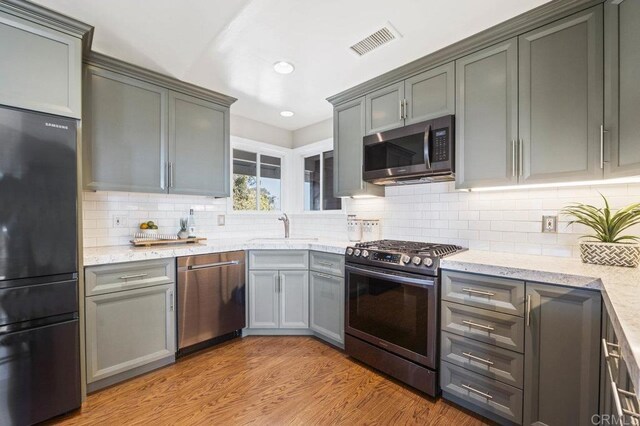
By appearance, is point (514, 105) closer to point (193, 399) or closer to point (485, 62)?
point (485, 62)

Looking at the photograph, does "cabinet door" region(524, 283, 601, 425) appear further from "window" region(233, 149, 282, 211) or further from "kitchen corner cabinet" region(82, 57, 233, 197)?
"window" region(233, 149, 282, 211)

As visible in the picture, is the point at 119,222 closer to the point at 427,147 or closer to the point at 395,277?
the point at 395,277

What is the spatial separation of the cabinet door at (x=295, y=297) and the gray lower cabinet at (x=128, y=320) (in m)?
0.98

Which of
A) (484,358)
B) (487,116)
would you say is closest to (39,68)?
(487,116)

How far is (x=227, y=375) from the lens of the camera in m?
2.20

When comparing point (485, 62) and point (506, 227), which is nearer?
point (485, 62)

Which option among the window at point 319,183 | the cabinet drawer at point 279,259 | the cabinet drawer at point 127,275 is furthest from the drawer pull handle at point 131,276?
the window at point 319,183

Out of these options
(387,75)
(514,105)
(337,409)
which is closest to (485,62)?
(514,105)

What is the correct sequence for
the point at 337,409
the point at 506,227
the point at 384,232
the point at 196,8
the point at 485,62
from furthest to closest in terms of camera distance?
1. the point at 384,232
2. the point at 506,227
3. the point at 485,62
4. the point at 337,409
5. the point at 196,8

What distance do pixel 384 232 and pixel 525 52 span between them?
1.80 meters

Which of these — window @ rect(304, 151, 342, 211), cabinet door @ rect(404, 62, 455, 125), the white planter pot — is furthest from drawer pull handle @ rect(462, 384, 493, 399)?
window @ rect(304, 151, 342, 211)

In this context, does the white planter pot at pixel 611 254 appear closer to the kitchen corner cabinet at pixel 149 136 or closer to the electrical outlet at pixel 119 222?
the kitchen corner cabinet at pixel 149 136

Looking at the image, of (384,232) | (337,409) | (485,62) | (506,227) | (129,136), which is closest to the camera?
(337,409)

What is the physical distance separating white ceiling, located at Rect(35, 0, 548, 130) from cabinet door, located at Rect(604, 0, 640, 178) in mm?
408
